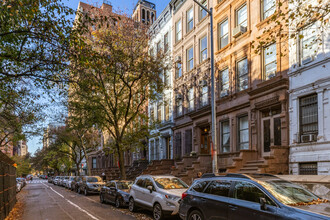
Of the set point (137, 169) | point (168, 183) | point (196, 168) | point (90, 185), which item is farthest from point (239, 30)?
point (137, 169)

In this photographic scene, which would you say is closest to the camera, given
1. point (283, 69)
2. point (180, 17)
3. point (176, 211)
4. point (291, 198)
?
point (291, 198)

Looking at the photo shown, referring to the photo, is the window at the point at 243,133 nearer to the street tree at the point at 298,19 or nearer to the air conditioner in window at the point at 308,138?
the air conditioner in window at the point at 308,138

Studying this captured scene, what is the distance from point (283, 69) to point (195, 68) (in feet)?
31.9

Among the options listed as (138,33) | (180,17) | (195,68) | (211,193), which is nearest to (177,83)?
(195,68)

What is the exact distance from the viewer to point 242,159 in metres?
17.2

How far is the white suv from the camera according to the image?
10883 millimetres

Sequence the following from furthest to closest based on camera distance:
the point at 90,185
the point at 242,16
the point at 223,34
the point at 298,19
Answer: the point at 90,185, the point at 223,34, the point at 242,16, the point at 298,19

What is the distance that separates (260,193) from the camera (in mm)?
6898

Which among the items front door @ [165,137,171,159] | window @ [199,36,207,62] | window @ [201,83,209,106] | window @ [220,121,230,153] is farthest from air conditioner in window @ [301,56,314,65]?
front door @ [165,137,171,159]

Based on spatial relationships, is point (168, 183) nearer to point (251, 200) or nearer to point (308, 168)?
point (251, 200)

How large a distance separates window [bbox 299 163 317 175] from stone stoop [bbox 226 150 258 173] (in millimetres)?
3140

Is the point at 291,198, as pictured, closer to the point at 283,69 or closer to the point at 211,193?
the point at 211,193

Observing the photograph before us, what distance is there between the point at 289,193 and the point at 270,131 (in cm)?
1042

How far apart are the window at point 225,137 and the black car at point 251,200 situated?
1237 centimetres
